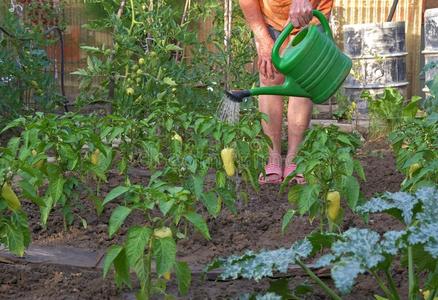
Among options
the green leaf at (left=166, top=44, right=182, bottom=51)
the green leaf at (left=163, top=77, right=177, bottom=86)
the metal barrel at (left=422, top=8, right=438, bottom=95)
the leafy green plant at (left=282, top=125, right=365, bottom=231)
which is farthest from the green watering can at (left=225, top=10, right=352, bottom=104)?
the metal barrel at (left=422, top=8, right=438, bottom=95)

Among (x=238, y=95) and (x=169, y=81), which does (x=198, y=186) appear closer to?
(x=238, y=95)

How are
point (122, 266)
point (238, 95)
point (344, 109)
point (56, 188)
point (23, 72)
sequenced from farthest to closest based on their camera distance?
point (344, 109) < point (23, 72) < point (238, 95) < point (56, 188) < point (122, 266)

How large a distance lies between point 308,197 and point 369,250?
1315 mm

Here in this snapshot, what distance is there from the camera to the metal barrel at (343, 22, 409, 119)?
8930 millimetres

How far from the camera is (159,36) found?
568 cm

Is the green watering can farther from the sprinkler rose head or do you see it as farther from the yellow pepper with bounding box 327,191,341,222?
the yellow pepper with bounding box 327,191,341,222

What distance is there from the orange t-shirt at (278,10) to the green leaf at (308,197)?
191 centimetres

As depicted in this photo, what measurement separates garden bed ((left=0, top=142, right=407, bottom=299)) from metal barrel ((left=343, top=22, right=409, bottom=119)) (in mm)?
4063

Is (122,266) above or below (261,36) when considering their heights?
below

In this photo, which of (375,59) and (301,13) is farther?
(375,59)

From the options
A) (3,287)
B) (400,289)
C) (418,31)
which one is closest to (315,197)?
(400,289)

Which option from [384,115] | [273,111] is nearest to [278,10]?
[273,111]

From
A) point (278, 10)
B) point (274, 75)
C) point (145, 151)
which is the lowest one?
point (145, 151)

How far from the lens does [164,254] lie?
238 cm
